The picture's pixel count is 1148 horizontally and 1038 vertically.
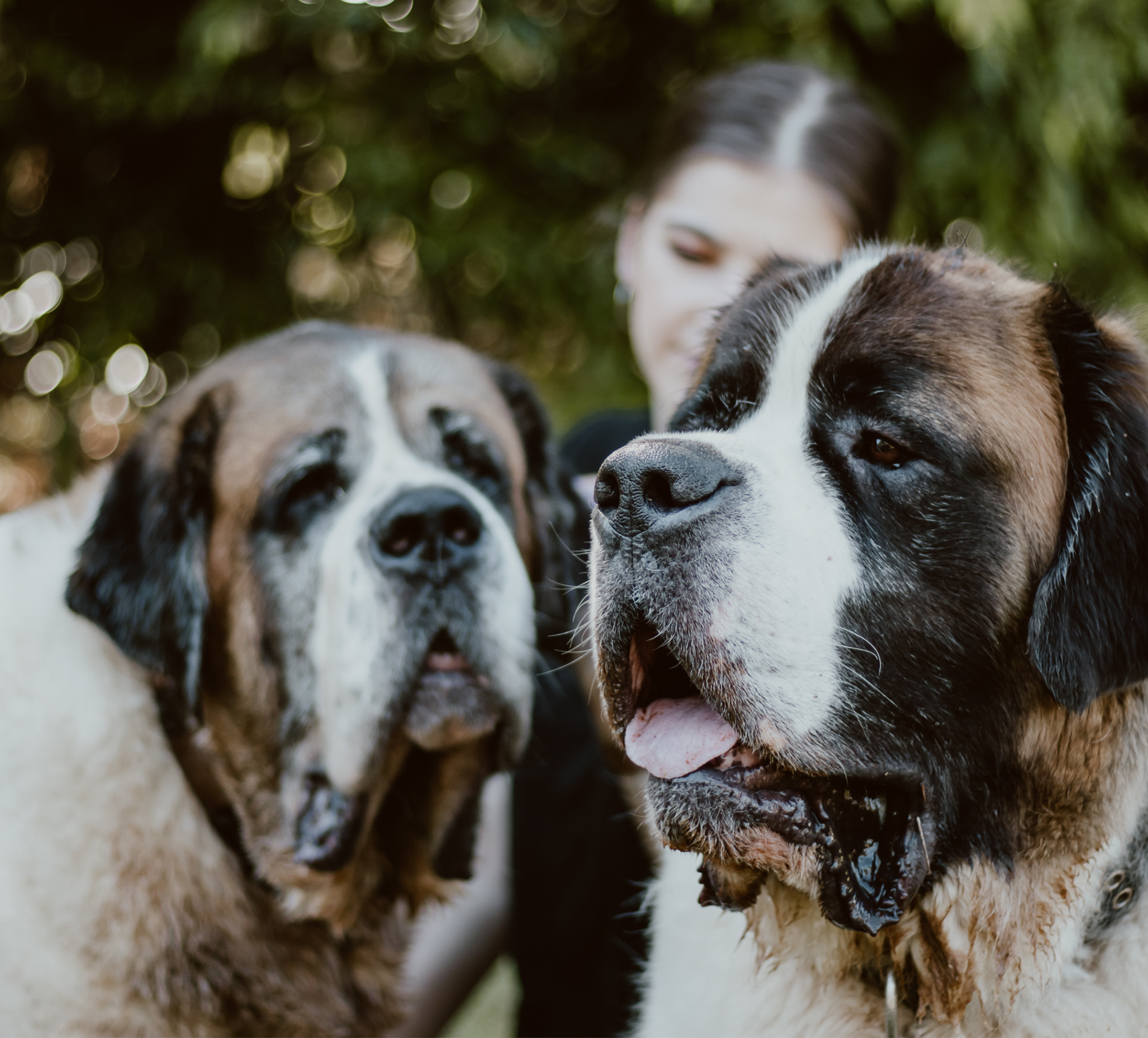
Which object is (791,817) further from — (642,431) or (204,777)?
(642,431)

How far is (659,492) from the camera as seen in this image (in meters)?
1.41

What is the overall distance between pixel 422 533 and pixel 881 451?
2.79 ft

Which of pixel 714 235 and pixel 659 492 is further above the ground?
pixel 659 492

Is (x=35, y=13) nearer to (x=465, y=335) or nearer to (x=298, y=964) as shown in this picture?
(x=465, y=335)

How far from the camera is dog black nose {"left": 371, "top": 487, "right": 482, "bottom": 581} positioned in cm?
194

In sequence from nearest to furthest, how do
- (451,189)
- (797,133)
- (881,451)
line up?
(881,451), (797,133), (451,189)

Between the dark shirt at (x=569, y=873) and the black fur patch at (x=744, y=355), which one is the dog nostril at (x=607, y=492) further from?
the dark shirt at (x=569, y=873)

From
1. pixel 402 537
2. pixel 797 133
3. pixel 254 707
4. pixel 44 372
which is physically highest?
pixel 797 133

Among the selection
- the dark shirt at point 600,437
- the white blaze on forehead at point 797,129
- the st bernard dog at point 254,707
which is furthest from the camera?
the dark shirt at point 600,437

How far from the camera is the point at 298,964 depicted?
2064 millimetres

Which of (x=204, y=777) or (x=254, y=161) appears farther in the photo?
(x=254, y=161)

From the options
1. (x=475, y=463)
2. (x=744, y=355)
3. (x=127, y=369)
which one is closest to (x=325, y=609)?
(x=475, y=463)

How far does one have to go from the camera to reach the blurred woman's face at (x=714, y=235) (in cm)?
289

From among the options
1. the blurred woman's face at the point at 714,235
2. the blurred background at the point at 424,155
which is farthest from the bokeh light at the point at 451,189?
the blurred woman's face at the point at 714,235
